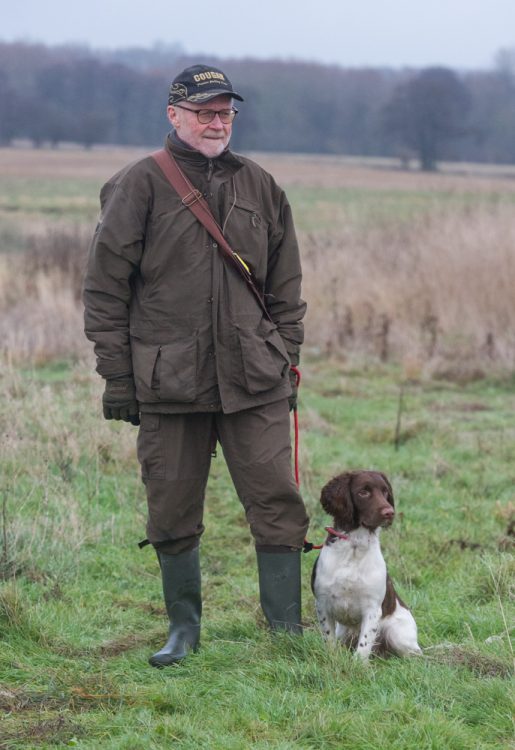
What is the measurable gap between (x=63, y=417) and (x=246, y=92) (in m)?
74.1

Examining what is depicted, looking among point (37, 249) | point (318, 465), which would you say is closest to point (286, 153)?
point (37, 249)

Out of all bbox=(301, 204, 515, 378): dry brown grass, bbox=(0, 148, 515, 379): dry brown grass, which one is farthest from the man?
bbox=(301, 204, 515, 378): dry brown grass

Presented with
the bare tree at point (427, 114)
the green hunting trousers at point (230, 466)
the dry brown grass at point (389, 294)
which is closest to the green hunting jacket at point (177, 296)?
the green hunting trousers at point (230, 466)

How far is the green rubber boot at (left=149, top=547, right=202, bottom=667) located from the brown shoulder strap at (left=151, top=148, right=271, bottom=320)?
1.18 metres

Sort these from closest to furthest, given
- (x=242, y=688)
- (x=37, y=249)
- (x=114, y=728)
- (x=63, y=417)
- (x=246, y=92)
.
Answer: (x=114, y=728) < (x=242, y=688) < (x=63, y=417) < (x=37, y=249) < (x=246, y=92)

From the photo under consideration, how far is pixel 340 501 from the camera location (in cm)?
427

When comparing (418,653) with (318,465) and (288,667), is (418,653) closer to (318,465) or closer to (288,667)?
(288,667)

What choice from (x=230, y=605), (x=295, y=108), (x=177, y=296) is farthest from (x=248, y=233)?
(x=295, y=108)

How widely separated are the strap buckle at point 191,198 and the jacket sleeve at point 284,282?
0.41 metres

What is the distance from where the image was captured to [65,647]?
14.5 ft

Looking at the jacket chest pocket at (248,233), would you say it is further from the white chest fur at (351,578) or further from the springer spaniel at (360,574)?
the white chest fur at (351,578)

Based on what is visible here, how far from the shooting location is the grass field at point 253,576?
11.6ft

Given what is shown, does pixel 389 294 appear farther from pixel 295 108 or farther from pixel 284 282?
pixel 295 108

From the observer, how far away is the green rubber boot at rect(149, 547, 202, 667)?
14.4 ft
